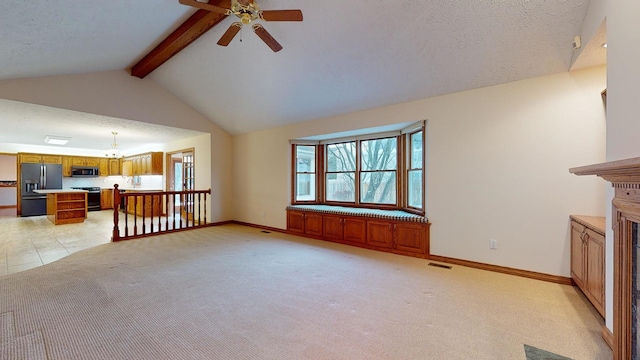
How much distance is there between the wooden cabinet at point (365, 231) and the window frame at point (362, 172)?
0.34m

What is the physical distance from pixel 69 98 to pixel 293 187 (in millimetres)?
4068

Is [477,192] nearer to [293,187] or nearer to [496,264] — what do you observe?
[496,264]

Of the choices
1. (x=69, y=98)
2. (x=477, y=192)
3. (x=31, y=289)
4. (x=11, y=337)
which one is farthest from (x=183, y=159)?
(x=477, y=192)

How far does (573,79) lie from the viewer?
2.82m

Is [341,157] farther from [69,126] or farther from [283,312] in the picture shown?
[69,126]

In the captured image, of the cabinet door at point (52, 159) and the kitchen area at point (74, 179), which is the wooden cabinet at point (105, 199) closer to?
the kitchen area at point (74, 179)

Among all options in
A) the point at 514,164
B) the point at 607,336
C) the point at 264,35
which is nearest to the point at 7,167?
the point at 264,35

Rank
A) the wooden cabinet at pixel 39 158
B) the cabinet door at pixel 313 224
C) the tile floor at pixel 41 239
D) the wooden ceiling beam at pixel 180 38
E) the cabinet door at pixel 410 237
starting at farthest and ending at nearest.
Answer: the wooden cabinet at pixel 39 158, the cabinet door at pixel 313 224, the cabinet door at pixel 410 237, the tile floor at pixel 41 239, the wooden ceiling beam at pixel 180 38

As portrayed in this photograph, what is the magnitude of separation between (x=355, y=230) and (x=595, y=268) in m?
2.87

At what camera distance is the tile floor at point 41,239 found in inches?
142

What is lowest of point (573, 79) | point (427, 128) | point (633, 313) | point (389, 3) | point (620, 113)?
point (633, 313)

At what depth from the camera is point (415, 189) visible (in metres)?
4.28

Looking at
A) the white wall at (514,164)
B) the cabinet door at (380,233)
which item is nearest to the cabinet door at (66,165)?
the cabinet door at (380,233)

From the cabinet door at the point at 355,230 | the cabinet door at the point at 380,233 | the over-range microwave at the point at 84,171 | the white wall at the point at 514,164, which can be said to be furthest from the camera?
the over-range microwave at the point at 84,171
